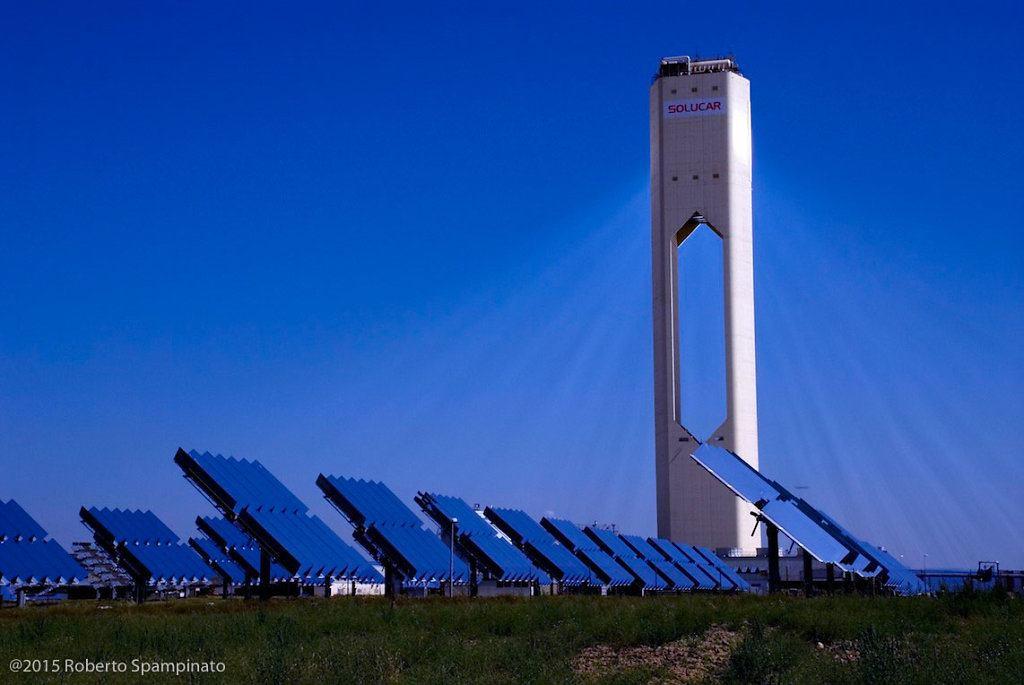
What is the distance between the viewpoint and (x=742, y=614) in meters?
23.3

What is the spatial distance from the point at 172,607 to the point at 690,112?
65.4 meters

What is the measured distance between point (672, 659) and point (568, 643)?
1896 millimetres

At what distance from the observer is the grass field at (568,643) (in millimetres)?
17359

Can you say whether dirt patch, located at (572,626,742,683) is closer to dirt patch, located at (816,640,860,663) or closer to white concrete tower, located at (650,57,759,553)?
dirt patch, located at (816,640,860,663)

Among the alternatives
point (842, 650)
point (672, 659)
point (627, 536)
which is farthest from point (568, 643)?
point (627, 536)

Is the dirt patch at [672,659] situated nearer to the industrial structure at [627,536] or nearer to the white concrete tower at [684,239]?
the industrial structure at [627,536]

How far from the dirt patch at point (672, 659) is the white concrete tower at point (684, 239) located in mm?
62616

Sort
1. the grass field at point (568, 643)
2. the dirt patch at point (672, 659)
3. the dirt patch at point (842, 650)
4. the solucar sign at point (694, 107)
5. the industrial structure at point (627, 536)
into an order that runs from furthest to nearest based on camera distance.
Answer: the solucar sign at point (694, 107), the industrial structure at point (627, 536), the dirt patch at point (842, 650), the dirt patch at point (672, 659), the grass field at point (568, 643)

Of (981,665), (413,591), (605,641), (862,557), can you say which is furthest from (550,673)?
(862,557)

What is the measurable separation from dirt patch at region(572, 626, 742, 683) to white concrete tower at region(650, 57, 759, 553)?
62616 mm

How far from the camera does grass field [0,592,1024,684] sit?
17.4m

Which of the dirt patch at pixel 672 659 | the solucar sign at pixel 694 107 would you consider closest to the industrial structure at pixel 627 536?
the solucar sign at pixel 694 107

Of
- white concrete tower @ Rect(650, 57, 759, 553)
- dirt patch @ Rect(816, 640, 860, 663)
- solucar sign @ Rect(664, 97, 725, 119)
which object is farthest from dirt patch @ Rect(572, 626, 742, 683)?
solucar sign @ Rect(664, 97, 725, 119)

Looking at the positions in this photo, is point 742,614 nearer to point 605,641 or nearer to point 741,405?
point 605,641
